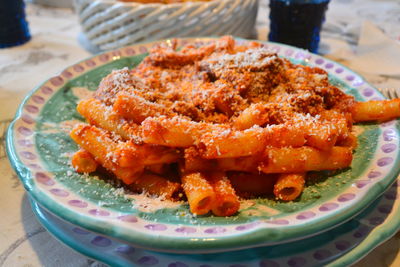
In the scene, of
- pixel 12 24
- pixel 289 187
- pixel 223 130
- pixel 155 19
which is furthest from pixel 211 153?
pixel 12 24

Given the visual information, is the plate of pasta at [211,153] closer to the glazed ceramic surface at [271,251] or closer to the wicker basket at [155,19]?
the glazed ceramic surface at [271,251]

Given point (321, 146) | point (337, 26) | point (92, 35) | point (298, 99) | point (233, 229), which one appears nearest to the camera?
point (233, 229)

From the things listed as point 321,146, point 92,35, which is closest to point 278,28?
point 92,35

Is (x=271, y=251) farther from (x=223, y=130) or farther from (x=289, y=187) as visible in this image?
(x=223, y=130)

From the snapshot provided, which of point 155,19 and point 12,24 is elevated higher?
point 155,19

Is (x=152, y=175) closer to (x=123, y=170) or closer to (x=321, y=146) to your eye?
(x=123, y=170)

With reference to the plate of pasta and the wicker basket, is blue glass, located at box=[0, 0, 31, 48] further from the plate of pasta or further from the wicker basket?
the plate of pasta
